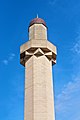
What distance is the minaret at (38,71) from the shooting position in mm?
16375

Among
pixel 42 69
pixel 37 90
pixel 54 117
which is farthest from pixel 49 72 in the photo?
pixel 54 117

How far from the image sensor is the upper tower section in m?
18.9

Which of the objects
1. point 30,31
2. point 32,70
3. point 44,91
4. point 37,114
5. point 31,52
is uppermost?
point 30,31

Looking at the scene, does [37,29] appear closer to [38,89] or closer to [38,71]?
[38,71]

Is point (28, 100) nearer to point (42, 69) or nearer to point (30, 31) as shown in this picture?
point (42, 69)

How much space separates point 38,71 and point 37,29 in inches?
124

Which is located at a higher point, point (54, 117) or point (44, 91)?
point (44, 91)

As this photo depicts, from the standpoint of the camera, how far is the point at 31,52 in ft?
60.3

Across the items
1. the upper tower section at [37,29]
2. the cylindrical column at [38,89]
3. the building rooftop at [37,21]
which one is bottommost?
the cylindrical column at [38,89]

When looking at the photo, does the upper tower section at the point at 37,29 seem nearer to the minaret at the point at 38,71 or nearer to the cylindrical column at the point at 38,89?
the minaret at the point at 38,71

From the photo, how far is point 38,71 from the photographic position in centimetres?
1756

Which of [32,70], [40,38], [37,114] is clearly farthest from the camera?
[40,38]

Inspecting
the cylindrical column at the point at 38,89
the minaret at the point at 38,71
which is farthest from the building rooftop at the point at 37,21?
the cylindrical column at the point at 38,89

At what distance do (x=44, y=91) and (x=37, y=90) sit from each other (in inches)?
16.6
